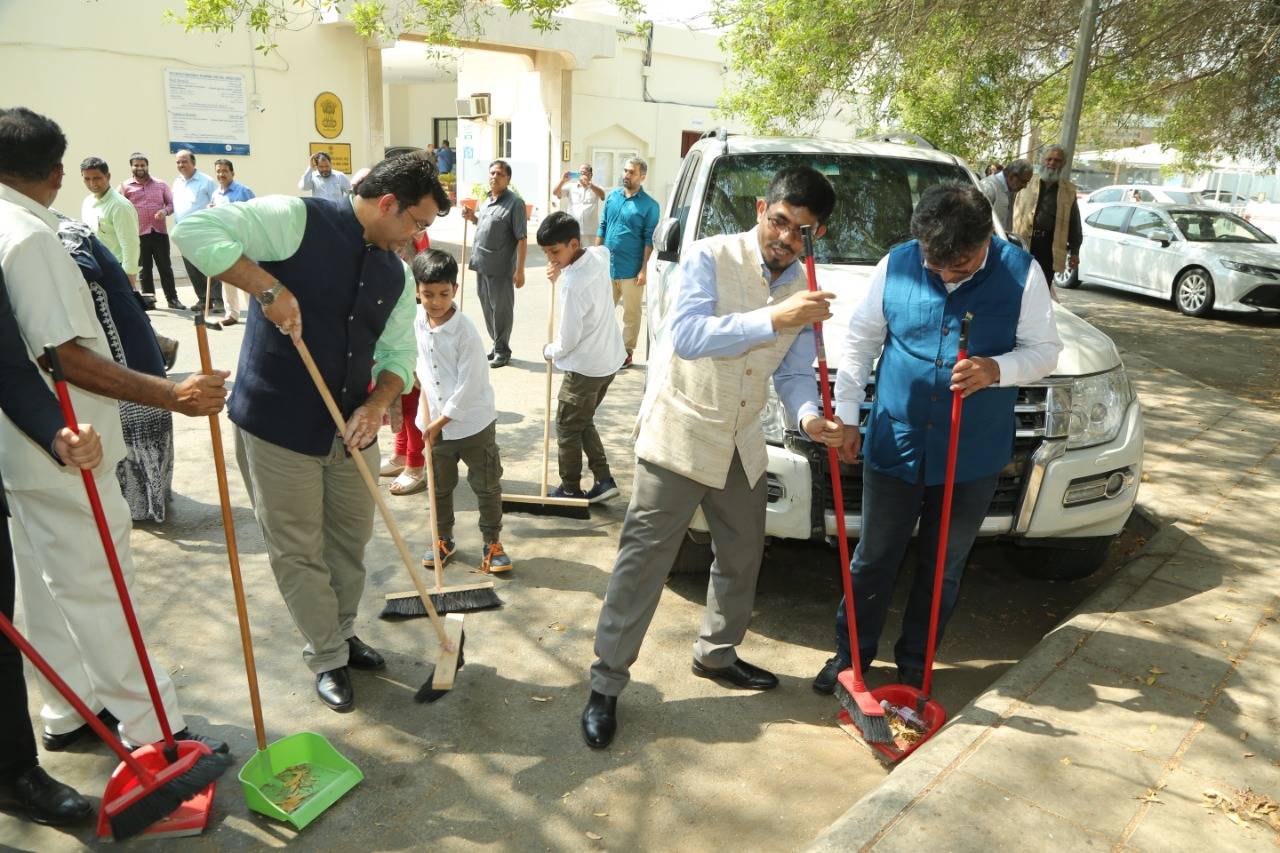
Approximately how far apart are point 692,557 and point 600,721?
142cm

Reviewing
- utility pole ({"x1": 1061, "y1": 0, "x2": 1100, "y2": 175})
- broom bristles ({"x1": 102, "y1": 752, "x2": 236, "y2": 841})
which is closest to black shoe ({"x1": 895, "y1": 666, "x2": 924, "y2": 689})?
broom bristles ({"x1": 102, "y1": 752, "x2": 236, "y2": 841})

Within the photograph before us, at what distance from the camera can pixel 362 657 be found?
4.05 meters

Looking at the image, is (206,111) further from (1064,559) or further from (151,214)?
(1064,559)

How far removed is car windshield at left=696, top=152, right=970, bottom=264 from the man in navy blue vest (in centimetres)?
182

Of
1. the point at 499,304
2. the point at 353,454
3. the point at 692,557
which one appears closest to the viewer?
the point at 353,454

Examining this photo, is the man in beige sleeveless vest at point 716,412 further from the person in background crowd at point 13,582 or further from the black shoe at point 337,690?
the person in background crowd at point 13,582

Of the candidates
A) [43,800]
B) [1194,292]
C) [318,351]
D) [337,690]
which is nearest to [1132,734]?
[337,690]

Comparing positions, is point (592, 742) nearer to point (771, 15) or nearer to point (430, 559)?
point (430, 559)

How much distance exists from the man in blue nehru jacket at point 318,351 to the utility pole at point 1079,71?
7.74 m

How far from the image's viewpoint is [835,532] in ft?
14.0

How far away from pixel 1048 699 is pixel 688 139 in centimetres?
2397

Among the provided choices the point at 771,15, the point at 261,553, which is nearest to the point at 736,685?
the point at 261,553

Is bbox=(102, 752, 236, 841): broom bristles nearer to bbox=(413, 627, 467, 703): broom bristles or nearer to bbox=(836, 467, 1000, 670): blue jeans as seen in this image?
bbox=(413, 627, 467, 703): broom bristles

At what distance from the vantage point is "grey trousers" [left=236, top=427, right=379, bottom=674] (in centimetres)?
354
